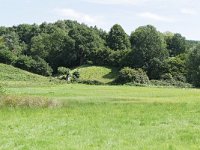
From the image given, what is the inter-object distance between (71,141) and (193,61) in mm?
100079

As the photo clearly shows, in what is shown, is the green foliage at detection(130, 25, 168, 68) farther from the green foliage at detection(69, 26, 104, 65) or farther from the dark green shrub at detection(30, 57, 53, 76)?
the dark green shrub at detection(30, 57, 53, 76)

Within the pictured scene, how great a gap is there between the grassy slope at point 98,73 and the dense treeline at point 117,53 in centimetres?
401

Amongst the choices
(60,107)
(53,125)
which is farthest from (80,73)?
(53,125)

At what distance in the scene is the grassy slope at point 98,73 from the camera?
12762 cm

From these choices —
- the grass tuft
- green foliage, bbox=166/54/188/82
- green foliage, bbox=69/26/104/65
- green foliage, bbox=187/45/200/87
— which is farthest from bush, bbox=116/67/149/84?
the grass tuft

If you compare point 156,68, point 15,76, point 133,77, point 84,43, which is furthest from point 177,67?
point 15,76

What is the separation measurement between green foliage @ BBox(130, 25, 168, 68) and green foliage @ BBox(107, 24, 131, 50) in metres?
12.5

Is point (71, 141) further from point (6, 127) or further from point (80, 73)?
point (80, 73)

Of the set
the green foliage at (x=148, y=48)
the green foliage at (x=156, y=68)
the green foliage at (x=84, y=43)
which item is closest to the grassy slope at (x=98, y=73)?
the green foliage at (x=148, y=48)

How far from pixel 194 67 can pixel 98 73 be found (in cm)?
3070

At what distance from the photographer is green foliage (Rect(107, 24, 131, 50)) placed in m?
155

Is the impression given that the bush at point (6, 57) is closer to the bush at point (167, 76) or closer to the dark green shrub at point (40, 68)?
the dark green shrub at point (40, 68)

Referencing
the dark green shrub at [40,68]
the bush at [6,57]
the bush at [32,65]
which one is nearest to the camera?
the bush at [6,57]

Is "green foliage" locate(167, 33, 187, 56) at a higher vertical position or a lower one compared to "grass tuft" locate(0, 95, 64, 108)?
higher
